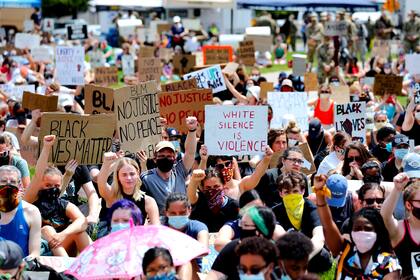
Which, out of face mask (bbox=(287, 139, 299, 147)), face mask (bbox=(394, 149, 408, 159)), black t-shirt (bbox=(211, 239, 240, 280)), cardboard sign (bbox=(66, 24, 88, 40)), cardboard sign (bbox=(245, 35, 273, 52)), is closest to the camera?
black t-shirt (bbox=(211, 239, 240, 280))

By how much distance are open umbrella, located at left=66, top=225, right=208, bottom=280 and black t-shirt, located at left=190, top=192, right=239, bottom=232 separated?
200cm

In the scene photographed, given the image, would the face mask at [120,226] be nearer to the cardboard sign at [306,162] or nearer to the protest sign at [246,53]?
the cardboard sign at [306,162]

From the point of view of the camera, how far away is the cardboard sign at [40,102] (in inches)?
490

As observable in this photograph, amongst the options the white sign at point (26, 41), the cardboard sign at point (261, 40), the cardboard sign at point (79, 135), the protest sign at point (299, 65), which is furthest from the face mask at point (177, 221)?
the white sign at point (26, 41)

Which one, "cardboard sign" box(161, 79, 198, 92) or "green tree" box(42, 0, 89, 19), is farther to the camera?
"green tree" box(42, 0, 89, 19)

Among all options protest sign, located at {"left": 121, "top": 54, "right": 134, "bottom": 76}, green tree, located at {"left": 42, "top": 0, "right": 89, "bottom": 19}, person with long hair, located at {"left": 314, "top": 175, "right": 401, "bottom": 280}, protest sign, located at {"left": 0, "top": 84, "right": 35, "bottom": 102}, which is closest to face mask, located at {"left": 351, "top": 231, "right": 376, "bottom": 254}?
person with long hair, located at {"left": 314, "top": 175, "right": 401, "bottom": 280}

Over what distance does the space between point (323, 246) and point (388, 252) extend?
876 millimetres

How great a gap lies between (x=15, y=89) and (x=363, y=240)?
12.2 metres

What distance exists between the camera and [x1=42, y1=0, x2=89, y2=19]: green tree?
60812mm

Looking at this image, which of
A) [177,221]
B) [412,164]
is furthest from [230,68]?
[177,221]

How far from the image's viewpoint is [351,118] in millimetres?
12492

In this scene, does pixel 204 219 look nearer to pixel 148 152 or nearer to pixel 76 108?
pixel 148 152

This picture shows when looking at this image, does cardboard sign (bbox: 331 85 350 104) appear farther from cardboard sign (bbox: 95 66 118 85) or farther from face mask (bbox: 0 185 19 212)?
face mask (bbox: 0 185 19 212)

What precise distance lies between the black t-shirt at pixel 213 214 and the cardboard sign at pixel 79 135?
1.48m
